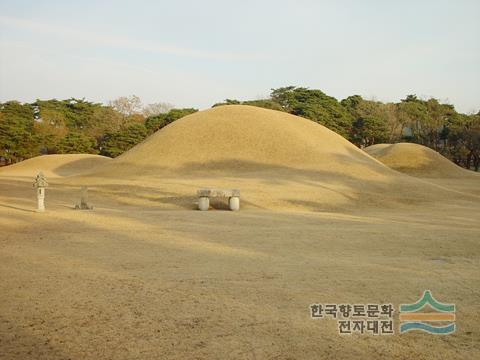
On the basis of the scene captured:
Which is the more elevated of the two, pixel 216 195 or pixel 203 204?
pixel 216 195

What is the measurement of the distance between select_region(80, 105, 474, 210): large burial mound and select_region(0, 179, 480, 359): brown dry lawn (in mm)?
6729

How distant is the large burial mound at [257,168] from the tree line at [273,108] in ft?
56.1

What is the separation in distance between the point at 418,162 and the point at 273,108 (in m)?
20.5

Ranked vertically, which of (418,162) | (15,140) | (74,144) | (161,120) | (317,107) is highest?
(317,107)

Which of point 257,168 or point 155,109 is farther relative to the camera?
point 155,109

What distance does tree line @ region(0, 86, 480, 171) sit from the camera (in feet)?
149

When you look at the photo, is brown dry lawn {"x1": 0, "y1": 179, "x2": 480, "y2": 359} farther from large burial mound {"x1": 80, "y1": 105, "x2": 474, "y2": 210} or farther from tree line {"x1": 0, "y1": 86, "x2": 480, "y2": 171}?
tree line {"x1": 0, "y1": 86, "x2": 480, "y2": 171}

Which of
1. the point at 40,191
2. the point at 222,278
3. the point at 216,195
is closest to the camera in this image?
the point at 222,278

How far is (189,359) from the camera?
3.34 metres

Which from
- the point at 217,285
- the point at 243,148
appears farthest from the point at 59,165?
the point at 217,285

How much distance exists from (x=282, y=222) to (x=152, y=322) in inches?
280

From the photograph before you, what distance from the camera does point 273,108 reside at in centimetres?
5359

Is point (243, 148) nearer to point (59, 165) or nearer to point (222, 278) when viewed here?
point (59, 165)

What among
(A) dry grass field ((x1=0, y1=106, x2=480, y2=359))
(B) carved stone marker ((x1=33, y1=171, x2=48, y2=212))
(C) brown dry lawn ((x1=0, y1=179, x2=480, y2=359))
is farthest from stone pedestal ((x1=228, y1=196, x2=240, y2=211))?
(B) carved stone marker ((x1=33, y1=171, x2=48, y2=212))
